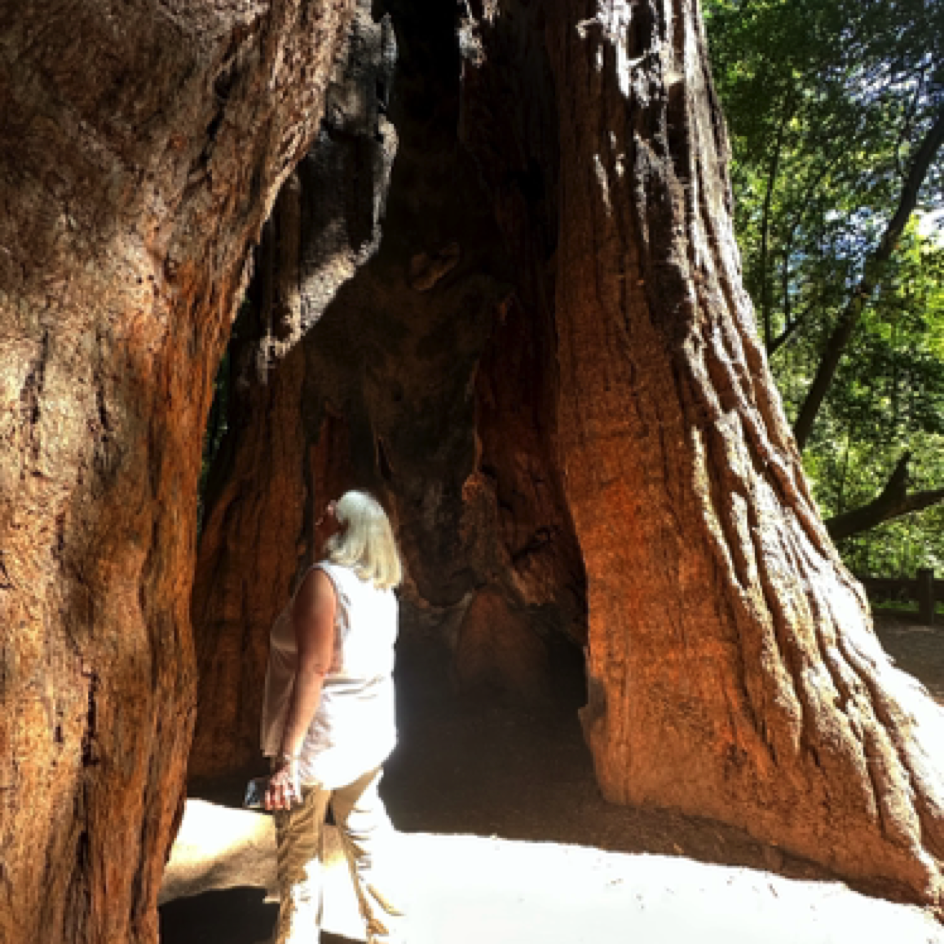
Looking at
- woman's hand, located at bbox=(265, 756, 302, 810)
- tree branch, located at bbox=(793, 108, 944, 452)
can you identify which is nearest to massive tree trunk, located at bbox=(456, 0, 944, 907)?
woman's hand, located at bbox=(265, 756, 302, 810)

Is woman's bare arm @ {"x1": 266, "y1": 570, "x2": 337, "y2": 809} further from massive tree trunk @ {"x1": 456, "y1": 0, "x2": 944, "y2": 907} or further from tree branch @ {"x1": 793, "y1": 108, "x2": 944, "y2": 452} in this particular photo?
tree branch @ {"x1": 793, "y1": 108, "x2": 944, "y2": 452}

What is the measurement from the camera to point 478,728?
5.21 metres

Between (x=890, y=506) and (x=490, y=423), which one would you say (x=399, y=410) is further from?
(x=890, y=506)

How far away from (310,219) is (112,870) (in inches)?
170

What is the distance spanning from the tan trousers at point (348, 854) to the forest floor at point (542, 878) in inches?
16.0

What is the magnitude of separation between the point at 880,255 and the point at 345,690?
344 inches

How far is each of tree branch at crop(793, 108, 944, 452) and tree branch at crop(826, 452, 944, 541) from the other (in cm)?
163

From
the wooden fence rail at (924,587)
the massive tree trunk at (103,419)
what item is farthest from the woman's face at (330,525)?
the wooden fence rail at (924,587)

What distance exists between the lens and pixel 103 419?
1632 millimetres

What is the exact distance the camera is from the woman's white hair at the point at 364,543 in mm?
2309

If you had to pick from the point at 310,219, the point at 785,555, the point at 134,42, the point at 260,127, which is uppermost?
the point at 310,219

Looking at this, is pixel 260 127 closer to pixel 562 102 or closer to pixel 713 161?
pixel 562 102

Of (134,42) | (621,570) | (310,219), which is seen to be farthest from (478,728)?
(134,42)

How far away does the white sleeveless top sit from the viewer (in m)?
2.22
